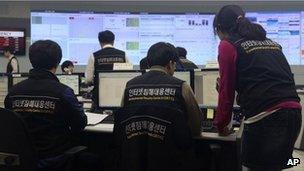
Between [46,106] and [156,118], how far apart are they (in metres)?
0.63

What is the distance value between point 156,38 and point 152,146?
564 cm

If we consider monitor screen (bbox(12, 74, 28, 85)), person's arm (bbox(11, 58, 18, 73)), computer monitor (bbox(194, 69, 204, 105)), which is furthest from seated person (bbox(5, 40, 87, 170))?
person's arm (bbox(11, 58, 18, 73))

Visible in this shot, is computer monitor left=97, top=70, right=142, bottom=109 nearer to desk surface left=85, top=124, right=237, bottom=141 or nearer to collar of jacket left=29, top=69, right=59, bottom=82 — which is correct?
desk surface left=85, top=124, right=237, bottom=141

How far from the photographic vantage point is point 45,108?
243 cm

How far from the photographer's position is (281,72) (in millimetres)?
2246

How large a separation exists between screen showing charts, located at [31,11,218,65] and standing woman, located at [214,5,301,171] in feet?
17.7

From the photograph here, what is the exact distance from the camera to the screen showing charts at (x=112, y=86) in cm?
335

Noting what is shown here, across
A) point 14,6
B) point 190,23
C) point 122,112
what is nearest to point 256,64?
point 122,112

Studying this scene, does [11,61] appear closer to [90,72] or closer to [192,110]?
[90,72]

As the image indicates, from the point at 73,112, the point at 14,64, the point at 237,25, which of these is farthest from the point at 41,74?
the point at 14,64

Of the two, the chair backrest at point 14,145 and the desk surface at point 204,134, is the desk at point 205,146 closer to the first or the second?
the desk surface at point 204,134

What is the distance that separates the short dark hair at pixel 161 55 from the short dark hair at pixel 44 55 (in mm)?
551

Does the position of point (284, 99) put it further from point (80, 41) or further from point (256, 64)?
point (80, 41)

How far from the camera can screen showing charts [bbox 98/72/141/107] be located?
335 cm
